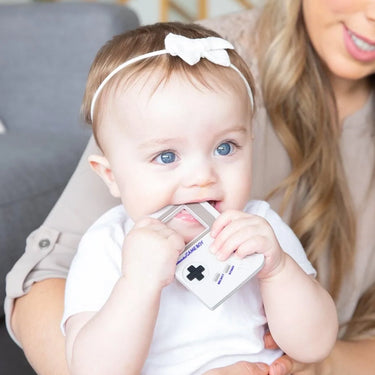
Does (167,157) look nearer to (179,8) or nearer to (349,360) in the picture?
(349,360)

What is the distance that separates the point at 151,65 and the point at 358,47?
479 mm

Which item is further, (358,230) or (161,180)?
(358,230)

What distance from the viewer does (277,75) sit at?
4.14 feet

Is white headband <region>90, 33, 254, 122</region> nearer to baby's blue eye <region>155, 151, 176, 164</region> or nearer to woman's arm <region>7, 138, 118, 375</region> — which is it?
baby's blue eye <region>155, 151, 176, 164</region>

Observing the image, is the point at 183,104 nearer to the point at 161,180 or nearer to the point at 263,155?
the point at 161,180

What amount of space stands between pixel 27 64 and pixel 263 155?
3.28ft

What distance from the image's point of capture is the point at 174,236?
31.2 inches

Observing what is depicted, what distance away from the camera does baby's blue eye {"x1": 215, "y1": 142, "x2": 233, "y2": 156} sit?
857mm

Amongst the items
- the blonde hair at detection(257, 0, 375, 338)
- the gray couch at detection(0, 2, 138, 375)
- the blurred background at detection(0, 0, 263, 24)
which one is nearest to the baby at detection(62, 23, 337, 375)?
the blonde hair at detection(257, 0, 375, 338)

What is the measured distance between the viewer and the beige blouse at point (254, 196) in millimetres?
1105

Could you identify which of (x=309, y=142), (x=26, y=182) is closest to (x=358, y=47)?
(x=309, y=142)

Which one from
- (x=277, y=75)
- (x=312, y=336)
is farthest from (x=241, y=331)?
(x=277, y=75)

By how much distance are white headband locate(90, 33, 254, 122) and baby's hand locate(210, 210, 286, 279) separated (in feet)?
0.67

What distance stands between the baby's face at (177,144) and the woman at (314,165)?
304mm
